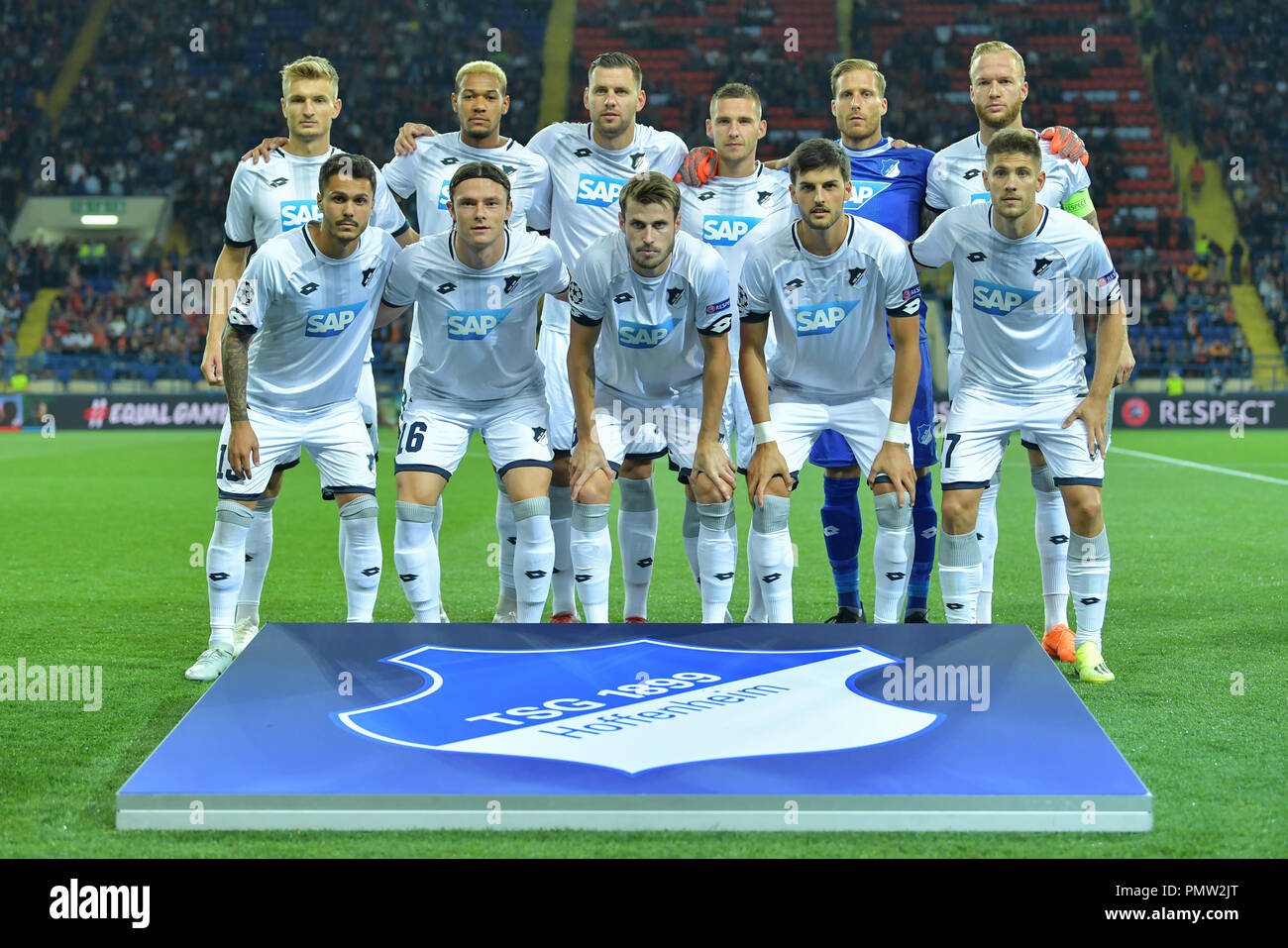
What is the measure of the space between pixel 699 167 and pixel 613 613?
2441mm

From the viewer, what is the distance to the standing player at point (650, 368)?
5406mm

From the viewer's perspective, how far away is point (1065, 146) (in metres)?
6.09

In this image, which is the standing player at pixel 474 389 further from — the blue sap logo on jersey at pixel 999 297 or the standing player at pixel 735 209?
the blue sap logo on jersey at pixel 999 297

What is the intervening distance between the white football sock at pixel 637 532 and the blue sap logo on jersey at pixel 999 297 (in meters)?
Answer: 1.62

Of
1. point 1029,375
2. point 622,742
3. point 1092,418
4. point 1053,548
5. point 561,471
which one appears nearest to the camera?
point 622,742

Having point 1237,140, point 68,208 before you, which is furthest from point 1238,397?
point 68,208

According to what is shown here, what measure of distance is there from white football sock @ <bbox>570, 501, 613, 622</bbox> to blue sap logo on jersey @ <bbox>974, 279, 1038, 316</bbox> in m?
1.80

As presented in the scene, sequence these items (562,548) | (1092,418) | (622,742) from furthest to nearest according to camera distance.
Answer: (562,548) < (1092,418) < (622,742)

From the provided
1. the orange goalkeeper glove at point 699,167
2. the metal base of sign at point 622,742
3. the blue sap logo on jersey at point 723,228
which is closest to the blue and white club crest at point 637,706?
the metal base of sign at point 622,742

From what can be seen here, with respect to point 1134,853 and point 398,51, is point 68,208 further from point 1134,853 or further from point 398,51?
point 1134,853

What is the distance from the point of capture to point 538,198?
6.33 meters

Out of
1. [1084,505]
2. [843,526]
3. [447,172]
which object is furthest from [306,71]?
[1084,505]

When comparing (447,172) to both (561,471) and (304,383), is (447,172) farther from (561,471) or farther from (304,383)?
(561,471)

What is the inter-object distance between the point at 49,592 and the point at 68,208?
26.1 meters
